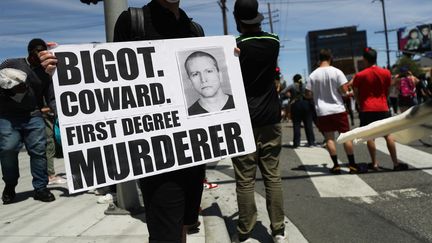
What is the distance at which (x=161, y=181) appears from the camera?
2.15 meters

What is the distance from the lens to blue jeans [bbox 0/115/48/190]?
183 inches

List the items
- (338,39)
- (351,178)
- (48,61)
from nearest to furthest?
(48,61) → (351,178) → (338,39)

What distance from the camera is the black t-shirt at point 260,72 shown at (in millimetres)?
3262

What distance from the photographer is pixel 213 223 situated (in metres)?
3.92

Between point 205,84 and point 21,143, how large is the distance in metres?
3.34

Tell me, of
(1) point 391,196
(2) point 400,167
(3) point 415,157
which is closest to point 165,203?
(1) point 391,196

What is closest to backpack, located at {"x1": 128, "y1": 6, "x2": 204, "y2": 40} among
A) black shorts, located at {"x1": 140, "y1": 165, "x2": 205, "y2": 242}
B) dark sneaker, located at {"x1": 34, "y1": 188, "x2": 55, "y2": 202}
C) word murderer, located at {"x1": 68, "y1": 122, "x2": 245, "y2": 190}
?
word murderer, located at {"x1": 68, "y1": 122, "x2": 245, "y2": 190}

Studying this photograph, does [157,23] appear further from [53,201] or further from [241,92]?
[53,201]

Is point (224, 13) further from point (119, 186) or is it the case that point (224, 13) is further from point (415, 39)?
point (415, 39)

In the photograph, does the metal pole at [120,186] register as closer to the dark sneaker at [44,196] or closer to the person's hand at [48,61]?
the dark sneaker at [44,196]

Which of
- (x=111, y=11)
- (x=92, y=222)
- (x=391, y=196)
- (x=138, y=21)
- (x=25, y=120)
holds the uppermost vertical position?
(x=111, y=11)

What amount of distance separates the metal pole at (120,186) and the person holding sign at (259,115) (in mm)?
1250

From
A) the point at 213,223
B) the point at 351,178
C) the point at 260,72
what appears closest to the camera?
the point at 260,72

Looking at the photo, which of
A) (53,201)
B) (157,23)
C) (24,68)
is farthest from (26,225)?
(157,23)
